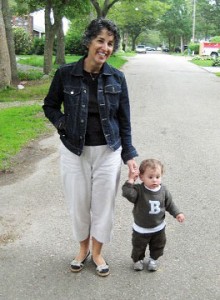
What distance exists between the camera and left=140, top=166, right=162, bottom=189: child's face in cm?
325

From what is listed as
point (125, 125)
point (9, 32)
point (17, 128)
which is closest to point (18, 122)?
point (17, 128)

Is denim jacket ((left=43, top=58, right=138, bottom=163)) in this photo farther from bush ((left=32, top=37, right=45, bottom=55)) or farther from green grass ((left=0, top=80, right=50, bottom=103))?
bush ((left=32, top=37, right=45, bottom=55))

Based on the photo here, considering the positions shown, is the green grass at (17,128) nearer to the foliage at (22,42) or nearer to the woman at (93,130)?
the woman at (93,130)

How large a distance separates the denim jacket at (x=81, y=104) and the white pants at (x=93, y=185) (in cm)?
8

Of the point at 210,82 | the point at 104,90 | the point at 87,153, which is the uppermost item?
the point at 104,90

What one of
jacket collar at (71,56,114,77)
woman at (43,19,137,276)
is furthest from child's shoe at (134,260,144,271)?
jacket collar at (71,56,114,77)

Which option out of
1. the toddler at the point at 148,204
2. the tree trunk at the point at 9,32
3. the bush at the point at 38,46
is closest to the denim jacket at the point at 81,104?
the toddler at the point at 148,204

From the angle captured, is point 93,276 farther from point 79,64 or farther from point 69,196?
point 79,64

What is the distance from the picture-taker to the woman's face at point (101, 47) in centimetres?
306

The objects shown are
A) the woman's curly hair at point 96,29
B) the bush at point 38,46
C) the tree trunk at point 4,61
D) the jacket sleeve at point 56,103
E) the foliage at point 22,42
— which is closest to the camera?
the woman's curly hair at point 96,29

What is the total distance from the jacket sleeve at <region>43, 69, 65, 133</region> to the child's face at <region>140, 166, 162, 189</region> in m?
0.72

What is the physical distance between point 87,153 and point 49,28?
1627cm

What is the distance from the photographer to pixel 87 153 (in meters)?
3.27

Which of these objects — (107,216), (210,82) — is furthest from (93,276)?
(210,82)
